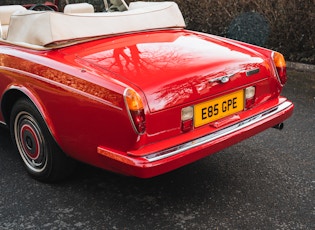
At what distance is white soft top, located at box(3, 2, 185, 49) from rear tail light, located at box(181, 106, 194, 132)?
1077 millimetres

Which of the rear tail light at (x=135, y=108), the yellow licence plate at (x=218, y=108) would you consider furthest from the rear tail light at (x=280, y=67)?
the rear tail light at (x=135, y=108)

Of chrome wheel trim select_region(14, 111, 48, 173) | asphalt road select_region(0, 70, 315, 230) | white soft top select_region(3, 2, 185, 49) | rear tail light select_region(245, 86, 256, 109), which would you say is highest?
white soft top select_region(3, 2, 185, 49)

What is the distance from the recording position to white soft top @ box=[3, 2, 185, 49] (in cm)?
319

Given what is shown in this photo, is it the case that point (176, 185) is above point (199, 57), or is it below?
below

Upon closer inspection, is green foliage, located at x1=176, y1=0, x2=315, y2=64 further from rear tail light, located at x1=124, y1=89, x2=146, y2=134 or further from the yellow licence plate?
rear tail light, located at x1=124, y1=89, x2=146, y2=134

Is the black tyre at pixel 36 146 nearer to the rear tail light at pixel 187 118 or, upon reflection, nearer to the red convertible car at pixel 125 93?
the red convertible car at pixel 125 93

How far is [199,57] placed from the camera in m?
3.05

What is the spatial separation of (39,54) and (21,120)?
588 mm

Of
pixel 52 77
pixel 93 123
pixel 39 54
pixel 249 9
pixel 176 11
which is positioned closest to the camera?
pixel 93 123

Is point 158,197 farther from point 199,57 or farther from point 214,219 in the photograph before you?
point 199,57

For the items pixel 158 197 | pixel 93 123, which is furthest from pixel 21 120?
pixel 158 197

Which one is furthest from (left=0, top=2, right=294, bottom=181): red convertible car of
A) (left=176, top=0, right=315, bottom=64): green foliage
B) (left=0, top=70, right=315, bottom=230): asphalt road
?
(left=176, top=0, right=315, bottom=64): green foliage

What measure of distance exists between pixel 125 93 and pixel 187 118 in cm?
46

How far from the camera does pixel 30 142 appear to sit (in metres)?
3.40
